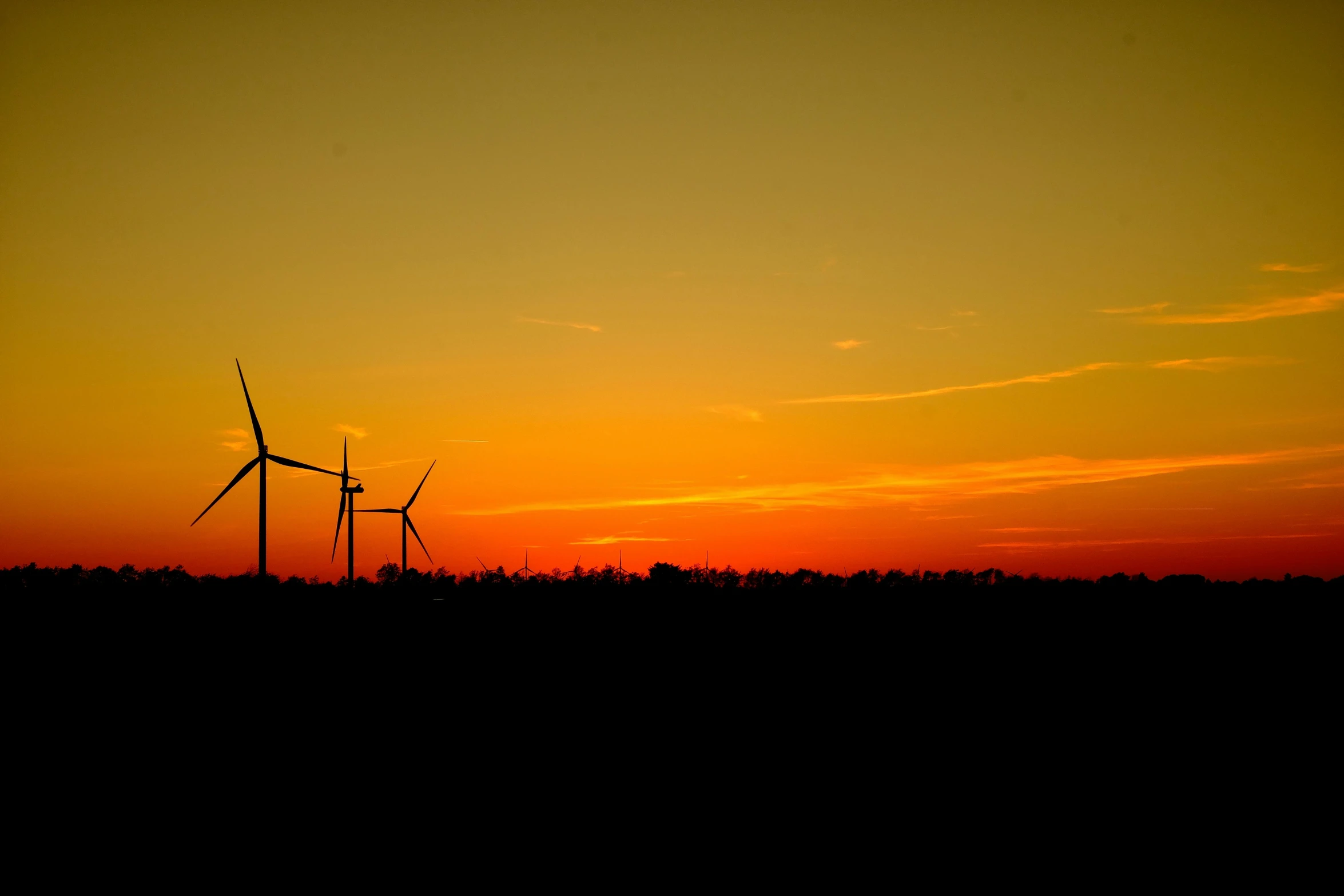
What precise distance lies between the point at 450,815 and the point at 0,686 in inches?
937

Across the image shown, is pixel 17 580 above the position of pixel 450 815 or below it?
above

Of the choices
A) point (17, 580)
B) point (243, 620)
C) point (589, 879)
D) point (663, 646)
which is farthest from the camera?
point (17, 580)

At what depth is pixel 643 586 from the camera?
122m

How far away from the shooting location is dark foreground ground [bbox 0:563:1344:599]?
91.8 metres

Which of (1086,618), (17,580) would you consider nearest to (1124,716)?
(1086,618)

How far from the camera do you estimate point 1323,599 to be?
90750mm

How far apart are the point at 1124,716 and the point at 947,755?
10108 millimetres

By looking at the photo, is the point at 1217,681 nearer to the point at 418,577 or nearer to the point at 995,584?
the point at 995,584

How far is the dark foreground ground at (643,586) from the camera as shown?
301ft

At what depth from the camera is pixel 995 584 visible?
11456cm

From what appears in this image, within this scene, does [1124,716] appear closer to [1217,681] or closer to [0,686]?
[1217,681]

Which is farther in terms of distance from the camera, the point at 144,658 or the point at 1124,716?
the point at 144,658

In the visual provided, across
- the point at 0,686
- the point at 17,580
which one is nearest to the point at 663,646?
the point at 0,686

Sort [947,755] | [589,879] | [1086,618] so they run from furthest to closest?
[1086,618] < [947,755] < [589,879]
